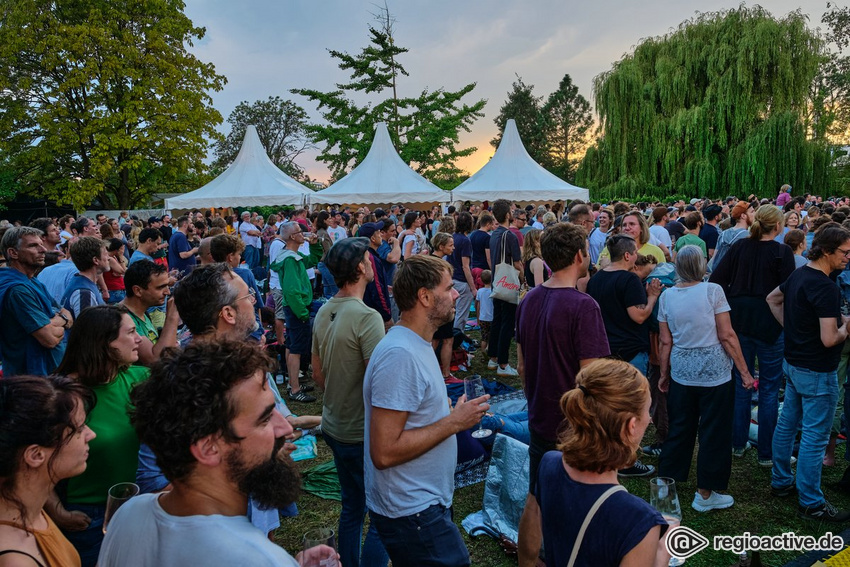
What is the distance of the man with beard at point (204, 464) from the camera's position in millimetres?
1195

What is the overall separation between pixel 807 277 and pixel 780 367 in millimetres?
1074

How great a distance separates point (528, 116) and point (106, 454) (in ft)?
182

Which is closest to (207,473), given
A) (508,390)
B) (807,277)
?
(807,277)

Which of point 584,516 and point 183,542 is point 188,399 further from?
point 584,516

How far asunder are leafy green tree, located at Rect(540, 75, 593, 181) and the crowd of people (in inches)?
1956

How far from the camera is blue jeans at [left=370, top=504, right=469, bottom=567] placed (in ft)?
7.15

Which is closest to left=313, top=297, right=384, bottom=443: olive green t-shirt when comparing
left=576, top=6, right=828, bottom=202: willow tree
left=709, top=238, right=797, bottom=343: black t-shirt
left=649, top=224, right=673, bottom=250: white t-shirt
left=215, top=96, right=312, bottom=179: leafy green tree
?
left=709, top=238, right=797, bottom=343: black t-shirt

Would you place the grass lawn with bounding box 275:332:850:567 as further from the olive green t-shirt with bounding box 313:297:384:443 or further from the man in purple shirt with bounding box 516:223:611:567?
the olive green t-shirt with bounding box 313:297:384:443

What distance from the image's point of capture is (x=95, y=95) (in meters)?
24.7

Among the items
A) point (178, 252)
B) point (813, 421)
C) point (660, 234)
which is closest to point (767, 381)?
point (813, 421)

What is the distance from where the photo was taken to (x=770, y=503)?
3951mm

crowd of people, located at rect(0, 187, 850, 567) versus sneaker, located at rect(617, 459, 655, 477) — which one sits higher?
crowd of people, located at rect(0, 187, 850, 567)

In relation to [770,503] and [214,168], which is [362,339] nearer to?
[770,503]

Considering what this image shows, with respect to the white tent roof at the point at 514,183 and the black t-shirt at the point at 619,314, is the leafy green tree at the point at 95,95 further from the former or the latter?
the black t-shirt at the point at 619,314
